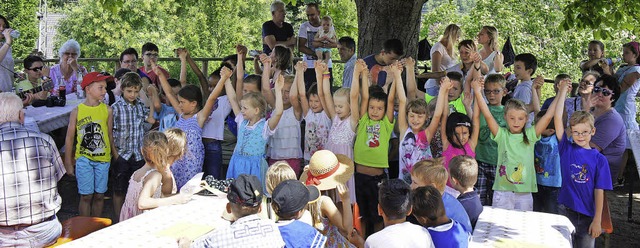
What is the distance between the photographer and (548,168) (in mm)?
→ 5777

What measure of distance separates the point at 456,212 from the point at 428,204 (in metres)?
0.50

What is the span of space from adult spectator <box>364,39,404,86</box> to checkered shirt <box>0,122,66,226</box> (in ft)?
12.0

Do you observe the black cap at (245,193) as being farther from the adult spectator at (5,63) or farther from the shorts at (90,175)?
the adult spectator at (5,63)

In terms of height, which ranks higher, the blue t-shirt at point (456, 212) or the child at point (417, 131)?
the child at point (417, 131)

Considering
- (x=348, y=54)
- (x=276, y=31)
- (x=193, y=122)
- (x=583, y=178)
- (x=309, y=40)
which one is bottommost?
(x=583, y=178)

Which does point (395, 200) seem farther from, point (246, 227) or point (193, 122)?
point (193, 122)

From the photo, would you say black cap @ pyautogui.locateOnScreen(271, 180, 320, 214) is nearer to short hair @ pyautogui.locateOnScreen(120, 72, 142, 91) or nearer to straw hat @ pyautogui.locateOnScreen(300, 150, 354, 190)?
straw hat @ pyautogui.locateOnScreen(300, 150, 354, 190)

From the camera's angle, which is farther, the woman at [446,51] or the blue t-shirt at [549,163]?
the woman at [446,51]

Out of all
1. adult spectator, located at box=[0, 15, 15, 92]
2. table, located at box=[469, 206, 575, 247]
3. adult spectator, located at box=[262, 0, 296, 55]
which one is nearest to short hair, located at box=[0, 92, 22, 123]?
table, located at box=[469, 206, 575, 247]

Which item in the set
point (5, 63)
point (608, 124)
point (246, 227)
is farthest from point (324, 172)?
point (5, 63)

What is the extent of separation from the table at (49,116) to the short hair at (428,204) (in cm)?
454

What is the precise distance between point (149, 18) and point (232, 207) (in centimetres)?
3531

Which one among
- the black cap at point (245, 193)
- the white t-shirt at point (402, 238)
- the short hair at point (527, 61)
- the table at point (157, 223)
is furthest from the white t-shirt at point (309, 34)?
the white t-shirt at point (402, 238)

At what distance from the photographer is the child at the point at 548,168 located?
5.77 m
